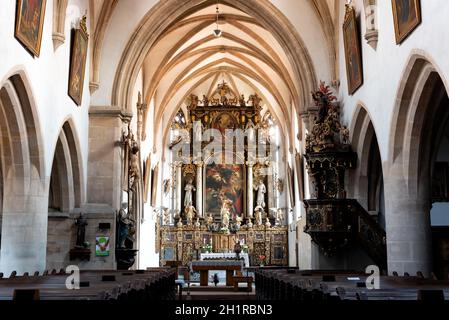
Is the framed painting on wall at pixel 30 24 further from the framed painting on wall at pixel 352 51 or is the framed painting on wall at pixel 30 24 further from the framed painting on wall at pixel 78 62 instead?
the framed painting on wall at pixel 352 51

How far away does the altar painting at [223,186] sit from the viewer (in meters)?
29.8

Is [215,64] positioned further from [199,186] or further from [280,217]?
[280,217]

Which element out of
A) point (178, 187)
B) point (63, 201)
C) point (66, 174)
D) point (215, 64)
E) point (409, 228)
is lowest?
point (409, 228)

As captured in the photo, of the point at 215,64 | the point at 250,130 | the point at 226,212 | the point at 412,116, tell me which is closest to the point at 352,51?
the point at 412,116

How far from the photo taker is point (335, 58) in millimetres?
17078

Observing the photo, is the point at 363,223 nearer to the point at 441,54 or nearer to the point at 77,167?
the point at 441,54

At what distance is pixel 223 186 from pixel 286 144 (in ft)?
13.9

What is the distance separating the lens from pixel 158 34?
1777cm

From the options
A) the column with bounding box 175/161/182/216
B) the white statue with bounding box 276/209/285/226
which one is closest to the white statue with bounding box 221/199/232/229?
the column with bounding box 175/161/182/216

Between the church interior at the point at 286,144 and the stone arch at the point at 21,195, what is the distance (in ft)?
0.10

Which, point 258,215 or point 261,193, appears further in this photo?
point 261,193

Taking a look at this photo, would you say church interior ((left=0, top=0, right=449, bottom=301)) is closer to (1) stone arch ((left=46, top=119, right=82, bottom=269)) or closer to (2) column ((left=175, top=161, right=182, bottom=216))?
(1) stone arch ((left=46, top=119, right=82, bottom=269))

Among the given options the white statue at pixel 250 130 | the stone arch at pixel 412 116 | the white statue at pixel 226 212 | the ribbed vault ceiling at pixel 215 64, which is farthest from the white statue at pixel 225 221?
the stone arch at pixel 412 116

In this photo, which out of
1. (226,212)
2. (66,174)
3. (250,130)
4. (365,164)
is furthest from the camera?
(250,130)
